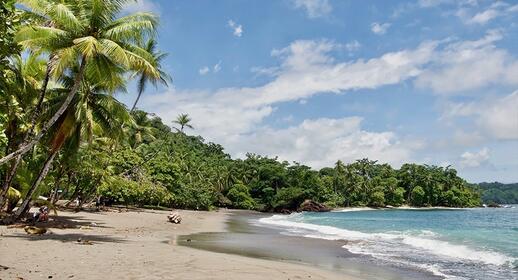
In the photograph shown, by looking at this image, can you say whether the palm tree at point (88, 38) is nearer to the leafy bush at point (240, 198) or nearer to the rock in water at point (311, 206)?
the leafy bush at point (240, 198)

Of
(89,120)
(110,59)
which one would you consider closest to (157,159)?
(89,120)

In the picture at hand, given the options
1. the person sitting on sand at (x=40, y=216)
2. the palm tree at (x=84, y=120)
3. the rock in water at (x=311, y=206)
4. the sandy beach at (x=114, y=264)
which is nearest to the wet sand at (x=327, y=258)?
the sandy beach at (x=114, y=264)

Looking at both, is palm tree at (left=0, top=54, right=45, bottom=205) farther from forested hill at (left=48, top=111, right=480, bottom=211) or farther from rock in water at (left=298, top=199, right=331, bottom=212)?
rock in water at (left=298, top=199, right=331, bottom=212)

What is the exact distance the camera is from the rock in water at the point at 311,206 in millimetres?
84062

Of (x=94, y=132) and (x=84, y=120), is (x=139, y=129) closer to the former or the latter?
(x=94, y=132)

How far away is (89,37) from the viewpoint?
1273cm

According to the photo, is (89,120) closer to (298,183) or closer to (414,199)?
(298,183)

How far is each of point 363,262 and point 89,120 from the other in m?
12.1

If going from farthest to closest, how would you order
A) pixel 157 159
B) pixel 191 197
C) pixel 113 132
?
1. pixel 191 197
2. pixel 157 159
3. pixel 113 132

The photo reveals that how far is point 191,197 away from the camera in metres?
60.3

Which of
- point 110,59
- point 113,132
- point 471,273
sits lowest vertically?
point 471,273

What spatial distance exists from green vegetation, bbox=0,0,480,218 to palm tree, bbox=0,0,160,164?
0.10ft

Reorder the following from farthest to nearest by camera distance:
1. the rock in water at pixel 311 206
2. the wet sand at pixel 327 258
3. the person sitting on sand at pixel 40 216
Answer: the rock in water at pixel 311 206
the person sitting on sand at pixel 40 216
the wet sand at pixel 327 258

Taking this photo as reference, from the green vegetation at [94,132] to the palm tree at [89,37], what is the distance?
0.03m
